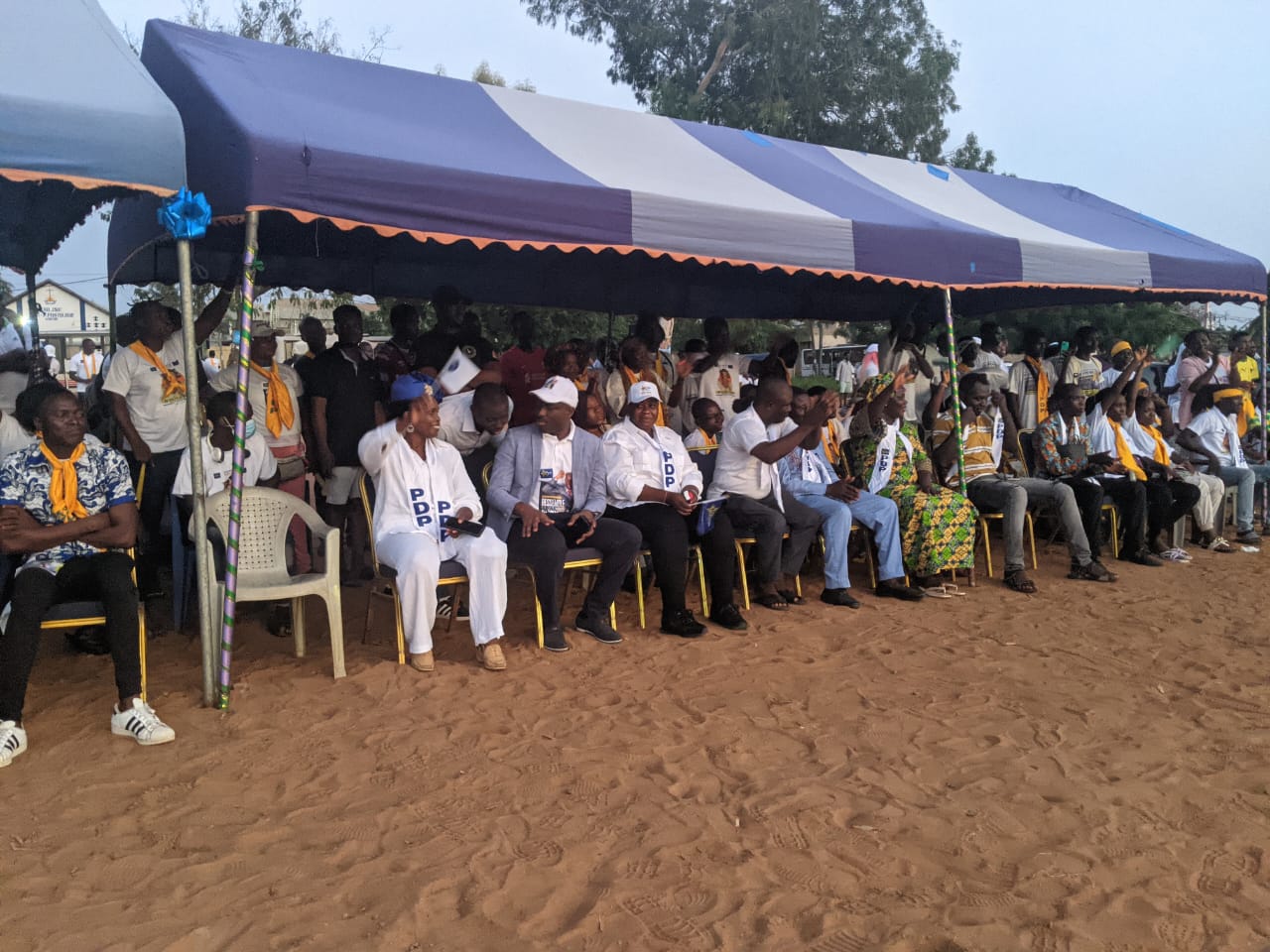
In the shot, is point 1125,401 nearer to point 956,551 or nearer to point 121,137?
point 956,551

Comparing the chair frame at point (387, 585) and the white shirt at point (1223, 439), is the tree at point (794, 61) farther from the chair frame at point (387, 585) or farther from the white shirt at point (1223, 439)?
the chair frame at point (387, 585)

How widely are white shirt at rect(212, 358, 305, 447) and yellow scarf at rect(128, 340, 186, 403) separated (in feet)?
0.97

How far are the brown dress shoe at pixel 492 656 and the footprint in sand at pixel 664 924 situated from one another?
7.10 ft

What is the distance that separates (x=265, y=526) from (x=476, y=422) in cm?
133

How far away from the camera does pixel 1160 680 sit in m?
4.87

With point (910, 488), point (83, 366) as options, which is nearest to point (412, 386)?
point (910, 488)

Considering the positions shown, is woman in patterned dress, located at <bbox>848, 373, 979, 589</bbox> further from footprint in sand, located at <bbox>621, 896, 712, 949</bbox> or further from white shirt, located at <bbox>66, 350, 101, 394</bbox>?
white shirt, located at <bbox>66, 350, 101, 394</bbox>

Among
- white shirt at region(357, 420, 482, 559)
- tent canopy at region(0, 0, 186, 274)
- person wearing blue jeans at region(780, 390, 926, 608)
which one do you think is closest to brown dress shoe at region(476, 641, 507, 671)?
white shirt at region(357, 420, 482, 559)

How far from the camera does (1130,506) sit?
7.68 meters

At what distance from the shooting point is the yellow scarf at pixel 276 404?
5922mm

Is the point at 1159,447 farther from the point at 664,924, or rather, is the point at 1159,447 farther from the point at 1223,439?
the point at 664,924

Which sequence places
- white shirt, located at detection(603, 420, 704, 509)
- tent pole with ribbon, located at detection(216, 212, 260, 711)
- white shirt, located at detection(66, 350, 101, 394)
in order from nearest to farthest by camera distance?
tent pole with ribbon, located at detection(216, 212, 260, 711), white shirt, located at detection(603, 420, 704, 509), white shirt, located at detection(66, 350, 101, 394)

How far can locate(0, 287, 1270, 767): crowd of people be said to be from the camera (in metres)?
4.13

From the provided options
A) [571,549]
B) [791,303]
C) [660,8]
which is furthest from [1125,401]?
[660,8]
